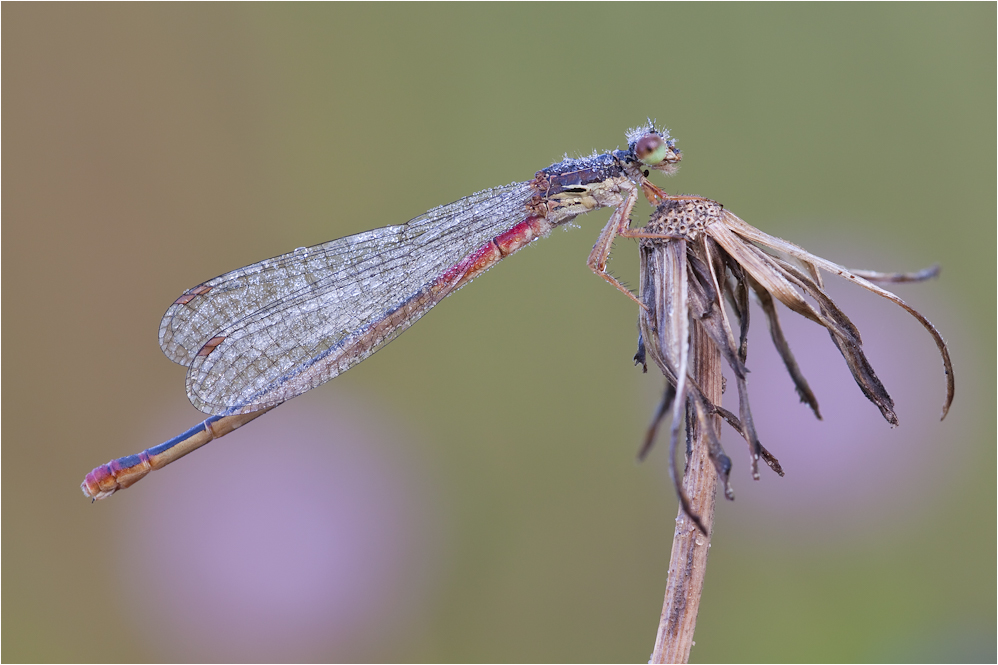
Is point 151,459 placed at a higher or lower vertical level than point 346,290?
lower

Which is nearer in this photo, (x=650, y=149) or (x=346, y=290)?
(x=650, y=149)

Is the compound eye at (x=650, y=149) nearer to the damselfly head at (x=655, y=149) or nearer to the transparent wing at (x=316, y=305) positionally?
the damselfly head at (x=655, y=149)

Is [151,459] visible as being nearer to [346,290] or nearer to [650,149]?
[346,290]

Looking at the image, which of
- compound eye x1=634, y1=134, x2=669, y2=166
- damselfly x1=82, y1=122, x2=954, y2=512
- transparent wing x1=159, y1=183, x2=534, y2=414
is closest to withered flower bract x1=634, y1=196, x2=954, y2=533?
damselfly x1=82, y1=122, x2=954, y2=512

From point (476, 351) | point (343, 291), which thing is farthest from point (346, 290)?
point (476, 351)

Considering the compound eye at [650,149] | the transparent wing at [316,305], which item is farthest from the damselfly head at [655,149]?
the transparent wing at [316,305]
